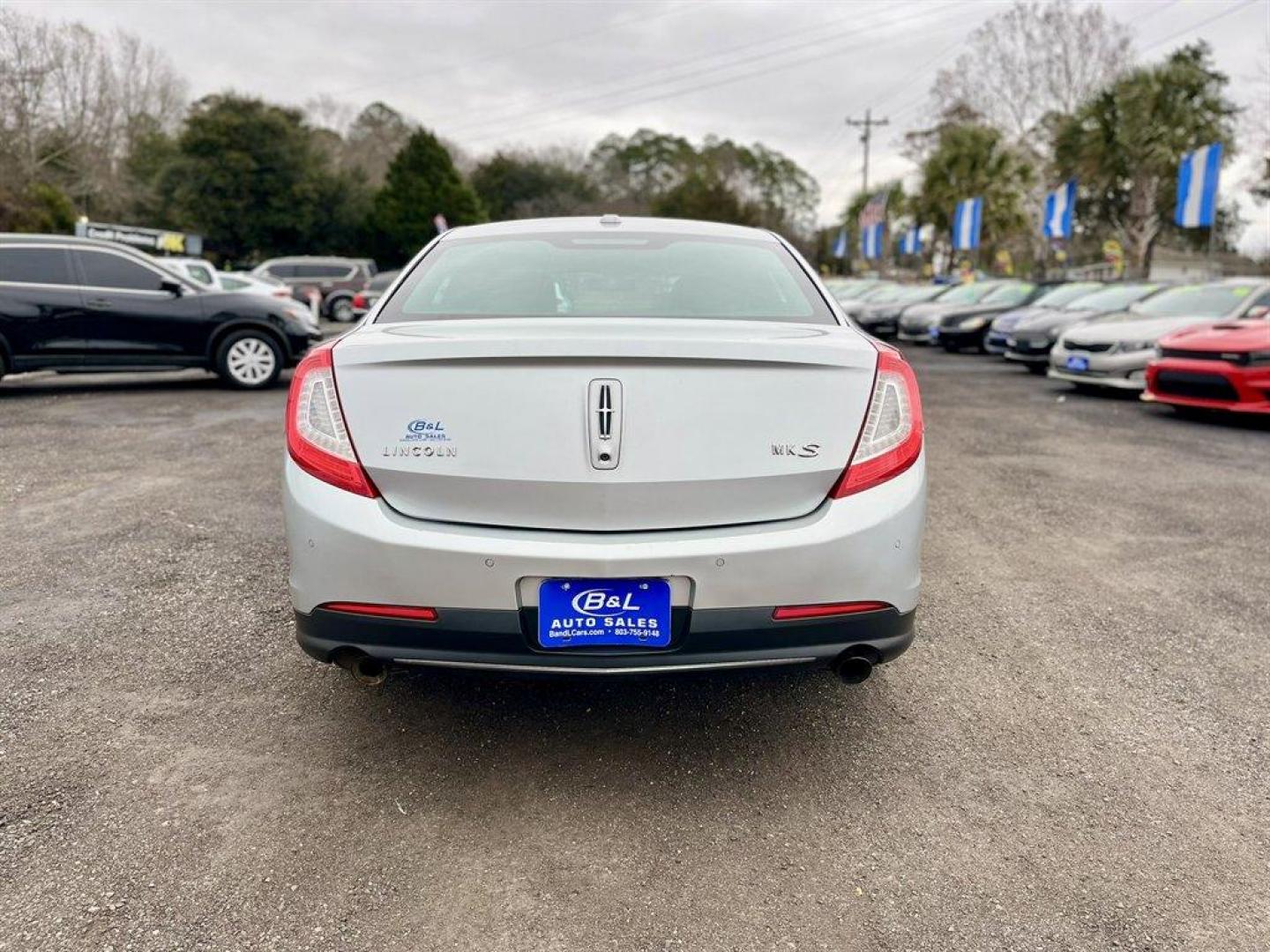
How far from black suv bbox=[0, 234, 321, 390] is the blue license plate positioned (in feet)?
29.2

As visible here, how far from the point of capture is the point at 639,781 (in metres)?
2.50

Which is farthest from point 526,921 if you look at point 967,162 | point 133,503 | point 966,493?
point 967,162

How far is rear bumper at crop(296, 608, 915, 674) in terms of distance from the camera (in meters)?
2.23

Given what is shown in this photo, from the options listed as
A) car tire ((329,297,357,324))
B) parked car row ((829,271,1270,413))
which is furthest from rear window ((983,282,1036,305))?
car tire ((329,297,357,324))

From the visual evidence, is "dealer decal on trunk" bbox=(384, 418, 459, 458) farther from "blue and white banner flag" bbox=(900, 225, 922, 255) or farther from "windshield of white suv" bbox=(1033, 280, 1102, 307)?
"blue and white banner flag" bbox=(900, 225, 922, 255)

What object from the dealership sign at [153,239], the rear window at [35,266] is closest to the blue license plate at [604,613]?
the rear window at [35,266]

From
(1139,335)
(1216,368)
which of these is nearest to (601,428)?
(1216,368)

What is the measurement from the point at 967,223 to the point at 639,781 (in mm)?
34753

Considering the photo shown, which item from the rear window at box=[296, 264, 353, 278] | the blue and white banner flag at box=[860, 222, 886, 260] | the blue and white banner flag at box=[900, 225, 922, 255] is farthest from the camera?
the blue and white banner flag at box=[860, 222, 886, 260]

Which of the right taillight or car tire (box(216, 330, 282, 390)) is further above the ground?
the right taillight

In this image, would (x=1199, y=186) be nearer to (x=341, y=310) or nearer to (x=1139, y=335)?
(x=1139, y=335)

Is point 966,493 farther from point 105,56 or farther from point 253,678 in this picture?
point 105,56

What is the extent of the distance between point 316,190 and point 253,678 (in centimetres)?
4461

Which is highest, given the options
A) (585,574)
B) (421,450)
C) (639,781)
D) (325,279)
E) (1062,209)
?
(1062,209)
